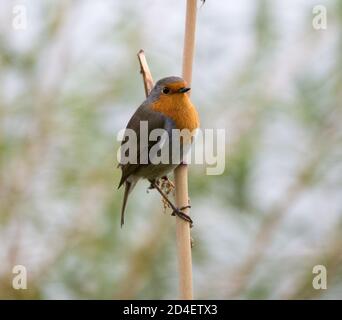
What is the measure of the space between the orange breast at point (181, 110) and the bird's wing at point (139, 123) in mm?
21

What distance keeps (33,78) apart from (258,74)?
27.9 inches

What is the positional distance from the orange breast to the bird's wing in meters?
0.02

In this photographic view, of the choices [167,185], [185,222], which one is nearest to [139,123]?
[167,185]

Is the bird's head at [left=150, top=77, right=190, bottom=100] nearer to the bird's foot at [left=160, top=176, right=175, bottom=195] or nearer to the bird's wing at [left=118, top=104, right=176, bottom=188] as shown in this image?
the bird's wing at [left=118, top=104, right=176, bottom=188]

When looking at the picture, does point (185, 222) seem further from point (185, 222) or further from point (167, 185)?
point (167, 185)

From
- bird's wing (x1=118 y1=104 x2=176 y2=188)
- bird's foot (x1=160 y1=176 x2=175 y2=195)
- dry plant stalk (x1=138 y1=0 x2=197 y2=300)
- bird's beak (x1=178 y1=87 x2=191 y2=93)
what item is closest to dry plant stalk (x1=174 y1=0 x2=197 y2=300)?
dry plant stalk (x1=138 y1=0 x2=197 y2=300)

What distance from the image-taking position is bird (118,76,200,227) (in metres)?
1.95

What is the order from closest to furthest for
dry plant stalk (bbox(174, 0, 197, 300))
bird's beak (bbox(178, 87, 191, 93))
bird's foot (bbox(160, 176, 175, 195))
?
dry plant stalk (bbox(174, 0, 197, 300)) → bird's beak (bbox(178, 87, 191, 93)) → bird's foot (bbox(160, 176, 175, 195))

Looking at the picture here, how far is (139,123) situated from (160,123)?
0.06 m

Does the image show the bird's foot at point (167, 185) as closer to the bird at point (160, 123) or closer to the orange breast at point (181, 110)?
the bird at point (160, 123)

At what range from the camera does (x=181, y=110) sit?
1.99m

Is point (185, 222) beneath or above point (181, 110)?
beneath

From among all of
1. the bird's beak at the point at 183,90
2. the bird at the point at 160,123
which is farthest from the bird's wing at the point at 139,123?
the bird's beak at the point at 183,90

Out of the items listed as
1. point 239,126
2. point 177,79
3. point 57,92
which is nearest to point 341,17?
point 239,126
